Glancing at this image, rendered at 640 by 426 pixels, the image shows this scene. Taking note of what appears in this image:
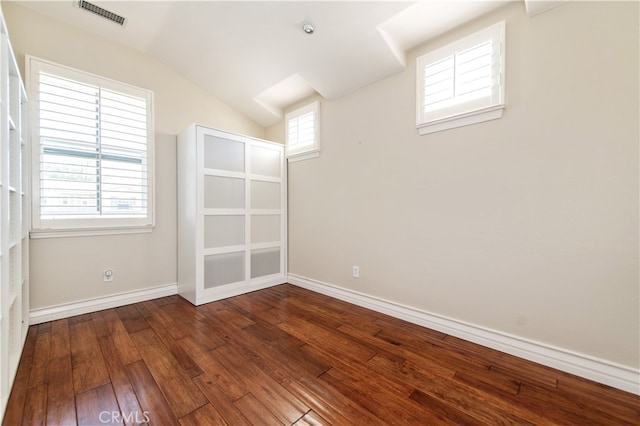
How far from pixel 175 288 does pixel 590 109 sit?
4.12 meters

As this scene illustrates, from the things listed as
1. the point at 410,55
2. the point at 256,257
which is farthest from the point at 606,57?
the point at 256,257

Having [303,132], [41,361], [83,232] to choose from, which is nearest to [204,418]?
[41,361]

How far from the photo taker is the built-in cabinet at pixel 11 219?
1.32m

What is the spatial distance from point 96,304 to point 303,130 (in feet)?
9.90

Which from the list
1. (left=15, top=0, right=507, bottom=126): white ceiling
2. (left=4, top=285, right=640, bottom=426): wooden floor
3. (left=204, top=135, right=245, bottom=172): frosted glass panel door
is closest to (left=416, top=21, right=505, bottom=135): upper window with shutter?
(left=15, top=0, right=507, bottom=126): white ceiling

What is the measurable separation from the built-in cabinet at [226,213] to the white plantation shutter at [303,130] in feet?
0.73

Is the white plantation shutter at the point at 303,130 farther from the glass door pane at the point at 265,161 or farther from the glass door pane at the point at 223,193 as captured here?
the glass door pane at the point at 223,193

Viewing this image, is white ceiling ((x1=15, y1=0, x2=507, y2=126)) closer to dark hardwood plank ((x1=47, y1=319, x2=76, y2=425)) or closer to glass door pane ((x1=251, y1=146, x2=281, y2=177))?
glass door pane ((x1=251, y1=146, x2=281, y2=177))

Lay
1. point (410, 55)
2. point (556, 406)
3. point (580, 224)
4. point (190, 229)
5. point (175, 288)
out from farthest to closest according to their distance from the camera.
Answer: point (175, 288), point (190, 229), point (410, 55), point (580, 224), point (556, 406)

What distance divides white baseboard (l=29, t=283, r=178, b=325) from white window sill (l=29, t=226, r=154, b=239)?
0.66 m

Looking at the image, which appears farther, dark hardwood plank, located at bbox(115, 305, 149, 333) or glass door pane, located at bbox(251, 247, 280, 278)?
glass door pane, located at bbox(251, 247, 280, 278)

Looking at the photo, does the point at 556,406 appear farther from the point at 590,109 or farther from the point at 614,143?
the point at 590,109

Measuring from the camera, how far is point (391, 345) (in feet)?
6.50

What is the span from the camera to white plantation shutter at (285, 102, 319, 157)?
3.23 meters
